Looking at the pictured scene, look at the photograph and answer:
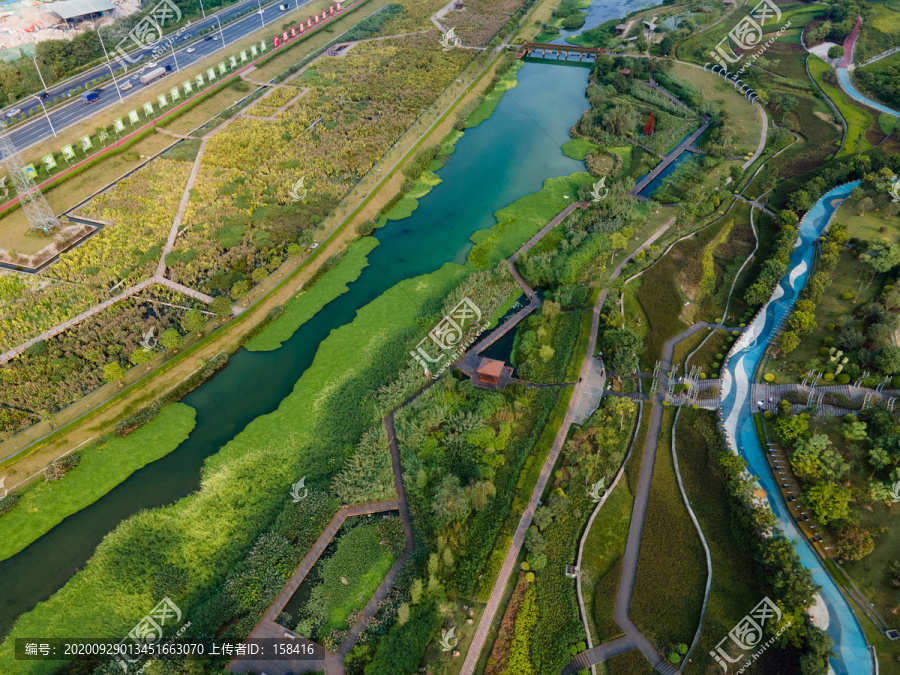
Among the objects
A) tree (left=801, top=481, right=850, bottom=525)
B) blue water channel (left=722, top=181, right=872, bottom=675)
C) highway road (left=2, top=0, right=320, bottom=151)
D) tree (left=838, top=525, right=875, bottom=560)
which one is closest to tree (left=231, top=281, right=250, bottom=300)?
highway road (left=2, top=0, right=320, bottom=151)

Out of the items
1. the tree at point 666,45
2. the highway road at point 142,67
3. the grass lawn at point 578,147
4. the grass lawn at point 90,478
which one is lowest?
the grass lawn at point 90,478

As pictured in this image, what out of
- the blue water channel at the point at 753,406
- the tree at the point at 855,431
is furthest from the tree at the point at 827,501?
the tree at the point at 855,431

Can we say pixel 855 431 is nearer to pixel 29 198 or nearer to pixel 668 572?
pixel 668 572

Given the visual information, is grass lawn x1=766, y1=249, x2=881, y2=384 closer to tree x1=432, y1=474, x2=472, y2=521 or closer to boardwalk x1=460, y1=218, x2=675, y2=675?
boardwalk x1=460, y1=218, x2=675, y2=675

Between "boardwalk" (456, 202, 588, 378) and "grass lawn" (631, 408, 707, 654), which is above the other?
"boardwalk" (456, 202, 588, 378)

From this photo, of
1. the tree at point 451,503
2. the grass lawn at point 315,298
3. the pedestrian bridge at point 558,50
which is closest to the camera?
the tree at point 451,503

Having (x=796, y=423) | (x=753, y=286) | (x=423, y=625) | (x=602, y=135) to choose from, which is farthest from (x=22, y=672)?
(x=602, y=135)

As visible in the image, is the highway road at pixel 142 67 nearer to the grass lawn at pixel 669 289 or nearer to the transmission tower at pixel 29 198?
the transmission tower at pixel 29 198

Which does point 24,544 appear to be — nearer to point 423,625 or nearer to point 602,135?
point 423,625
